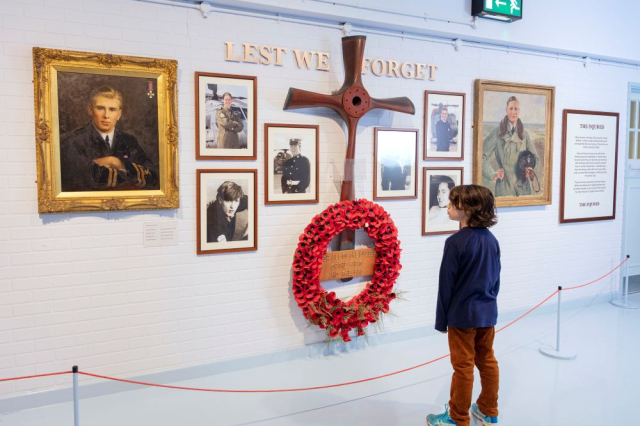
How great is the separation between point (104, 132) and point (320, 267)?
5.99 feet

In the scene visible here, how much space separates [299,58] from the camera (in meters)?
4.13

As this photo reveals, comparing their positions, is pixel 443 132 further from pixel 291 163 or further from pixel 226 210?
pixel 226 210

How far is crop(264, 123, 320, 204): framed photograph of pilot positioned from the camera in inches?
161

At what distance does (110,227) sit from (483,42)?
12.0 feet

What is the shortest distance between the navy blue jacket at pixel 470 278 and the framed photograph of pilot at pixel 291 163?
60.2 inches

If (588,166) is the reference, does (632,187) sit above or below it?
below

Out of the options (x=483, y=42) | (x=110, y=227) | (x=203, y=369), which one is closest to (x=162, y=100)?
(x=110, y=227)

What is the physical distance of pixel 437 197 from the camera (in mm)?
4828

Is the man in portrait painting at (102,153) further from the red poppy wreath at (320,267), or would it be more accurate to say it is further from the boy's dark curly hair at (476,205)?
the boy's dark curly hair at (476,205)

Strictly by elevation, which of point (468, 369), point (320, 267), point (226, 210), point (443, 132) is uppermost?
point (443, 132)

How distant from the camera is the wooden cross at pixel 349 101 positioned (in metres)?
4.03

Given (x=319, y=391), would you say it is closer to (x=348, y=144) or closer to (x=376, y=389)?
(x=376, y=389)

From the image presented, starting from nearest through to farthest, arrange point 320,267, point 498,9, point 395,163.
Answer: point 320,267, point 395,163, point 498,9

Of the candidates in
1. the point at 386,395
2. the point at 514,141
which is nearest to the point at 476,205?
the point at 386,395
